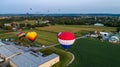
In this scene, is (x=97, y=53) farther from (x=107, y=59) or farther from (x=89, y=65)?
(x=89, y=65)

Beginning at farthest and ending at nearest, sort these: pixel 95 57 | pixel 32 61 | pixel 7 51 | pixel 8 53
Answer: pixel 7 51, pixel 8 53, pixel 95 57, pixel 32 61

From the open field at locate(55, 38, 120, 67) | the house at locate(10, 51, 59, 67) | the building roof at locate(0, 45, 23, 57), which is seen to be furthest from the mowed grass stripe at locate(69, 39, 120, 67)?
the building roof at locate(0, 45, 23, 57)

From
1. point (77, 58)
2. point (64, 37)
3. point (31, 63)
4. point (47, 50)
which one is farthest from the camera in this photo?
point (47, 50)

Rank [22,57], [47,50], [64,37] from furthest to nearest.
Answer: [47,50] < [22,57] < [64,37]

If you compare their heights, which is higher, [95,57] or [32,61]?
[32,61]

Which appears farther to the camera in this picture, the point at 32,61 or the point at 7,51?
the point at 7,51

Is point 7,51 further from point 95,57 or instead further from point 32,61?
point 95,57

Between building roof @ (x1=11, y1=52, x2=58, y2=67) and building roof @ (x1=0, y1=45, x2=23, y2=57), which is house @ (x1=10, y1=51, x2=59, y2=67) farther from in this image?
building roof @ (x1=0, y1=45, x2=23, y2=57)

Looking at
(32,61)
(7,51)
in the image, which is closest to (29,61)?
(32,61)

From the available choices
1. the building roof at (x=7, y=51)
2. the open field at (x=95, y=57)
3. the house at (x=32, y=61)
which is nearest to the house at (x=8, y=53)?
the building roof at (x=7, y=51)

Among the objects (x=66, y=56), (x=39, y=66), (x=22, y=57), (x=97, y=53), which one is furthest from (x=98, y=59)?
(x=22, y=57)

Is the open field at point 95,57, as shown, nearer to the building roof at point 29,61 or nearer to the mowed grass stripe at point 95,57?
the mowed grass stripe at point 95,57
